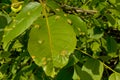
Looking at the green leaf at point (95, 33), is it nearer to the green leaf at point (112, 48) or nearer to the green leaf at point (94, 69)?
the green leaf at point (112, 48)

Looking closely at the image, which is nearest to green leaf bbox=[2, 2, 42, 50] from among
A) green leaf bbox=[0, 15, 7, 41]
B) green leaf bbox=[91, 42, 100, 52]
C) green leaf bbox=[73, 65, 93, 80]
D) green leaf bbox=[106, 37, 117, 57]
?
green leaf bbox=[0, 15, 7, 41]

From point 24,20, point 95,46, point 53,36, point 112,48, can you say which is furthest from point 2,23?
point 95,46

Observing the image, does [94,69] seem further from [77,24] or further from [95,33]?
[95,33]

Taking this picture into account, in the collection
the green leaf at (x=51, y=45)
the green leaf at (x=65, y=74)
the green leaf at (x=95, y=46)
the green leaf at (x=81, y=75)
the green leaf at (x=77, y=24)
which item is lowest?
the green leaf at (x=95, y=46)

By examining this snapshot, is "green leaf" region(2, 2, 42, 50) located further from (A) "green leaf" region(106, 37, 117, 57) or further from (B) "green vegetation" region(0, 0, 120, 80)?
(A) "green leaf" region(106, 37, 117, 57)

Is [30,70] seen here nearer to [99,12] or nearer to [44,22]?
[99,12]

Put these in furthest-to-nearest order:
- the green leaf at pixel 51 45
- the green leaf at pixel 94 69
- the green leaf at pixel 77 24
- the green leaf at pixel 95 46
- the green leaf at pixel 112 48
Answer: the green leaf at pixel 95 46, the green leaf at pixel 112 48, the green leaf at pixel 94 69, the green leaf at pixel 77 24, the green leaf at pixel 51 45

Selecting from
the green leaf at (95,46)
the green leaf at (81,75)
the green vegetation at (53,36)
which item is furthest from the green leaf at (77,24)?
the green leaf at (95,46)

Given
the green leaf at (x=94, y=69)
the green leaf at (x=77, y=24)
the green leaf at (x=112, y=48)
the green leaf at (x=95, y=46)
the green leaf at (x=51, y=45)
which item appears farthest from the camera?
the green leaf at (x=95, y=46)
